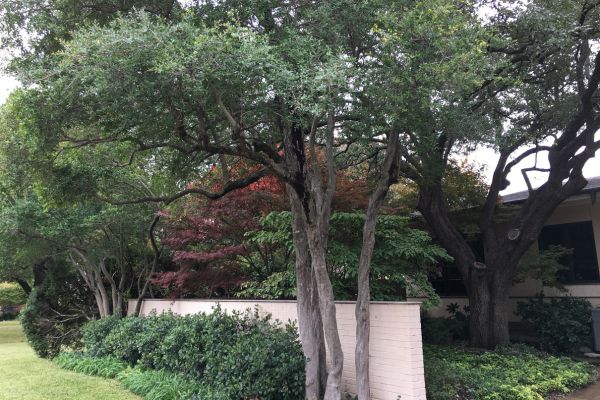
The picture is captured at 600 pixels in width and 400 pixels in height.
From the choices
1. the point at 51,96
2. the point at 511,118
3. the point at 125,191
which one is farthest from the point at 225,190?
the point at 511,118

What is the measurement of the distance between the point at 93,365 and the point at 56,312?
5040 mm

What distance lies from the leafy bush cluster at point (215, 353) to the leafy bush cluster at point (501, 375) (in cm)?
224

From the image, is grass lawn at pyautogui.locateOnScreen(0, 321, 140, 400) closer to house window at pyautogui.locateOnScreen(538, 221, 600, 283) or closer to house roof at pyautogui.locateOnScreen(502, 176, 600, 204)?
house roof at pyautogui.locateOnScreen(502, 176, 600, 204)

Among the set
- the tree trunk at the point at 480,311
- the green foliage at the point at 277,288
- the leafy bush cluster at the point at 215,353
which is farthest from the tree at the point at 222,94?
the tree trunk at the point at 480,311

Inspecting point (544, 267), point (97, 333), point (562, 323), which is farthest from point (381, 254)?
point (97, 333)

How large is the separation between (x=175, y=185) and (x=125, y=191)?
8.07 feet

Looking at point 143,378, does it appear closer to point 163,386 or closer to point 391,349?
point 163,386

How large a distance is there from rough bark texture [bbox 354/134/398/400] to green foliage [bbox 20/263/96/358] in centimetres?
1058

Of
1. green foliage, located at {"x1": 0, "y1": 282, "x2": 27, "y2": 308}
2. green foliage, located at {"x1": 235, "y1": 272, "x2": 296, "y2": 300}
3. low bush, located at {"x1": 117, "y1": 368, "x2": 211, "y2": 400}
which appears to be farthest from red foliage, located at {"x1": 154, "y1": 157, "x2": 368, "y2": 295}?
green foliage, located at {"x1": 0, "y1": 282, "x2": 27, "y2": 308}

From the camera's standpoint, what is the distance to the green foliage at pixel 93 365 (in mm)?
10328

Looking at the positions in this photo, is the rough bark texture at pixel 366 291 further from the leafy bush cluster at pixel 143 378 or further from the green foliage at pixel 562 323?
the green foliage at pixel 562 323

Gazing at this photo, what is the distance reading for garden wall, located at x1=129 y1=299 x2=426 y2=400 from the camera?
6.32 metres

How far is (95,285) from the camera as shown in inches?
600

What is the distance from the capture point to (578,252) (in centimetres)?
1275
